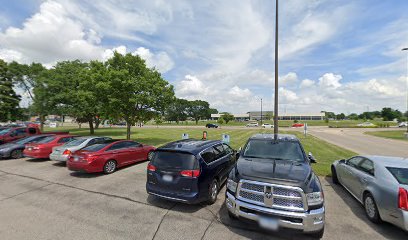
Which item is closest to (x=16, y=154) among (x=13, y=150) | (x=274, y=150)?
(x=13, y=150)

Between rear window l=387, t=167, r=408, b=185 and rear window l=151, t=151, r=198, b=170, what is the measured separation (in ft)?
14.3


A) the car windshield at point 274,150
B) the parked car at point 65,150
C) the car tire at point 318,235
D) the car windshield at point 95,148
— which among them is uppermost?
the car windshield at point 274,150

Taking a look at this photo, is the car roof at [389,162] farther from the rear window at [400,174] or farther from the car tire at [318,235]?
the car tire at [318,235]

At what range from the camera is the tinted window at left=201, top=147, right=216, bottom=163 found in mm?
5351

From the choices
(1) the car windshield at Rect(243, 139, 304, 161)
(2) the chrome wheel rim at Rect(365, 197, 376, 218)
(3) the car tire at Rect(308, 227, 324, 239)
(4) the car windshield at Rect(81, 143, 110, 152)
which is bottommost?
(3) the car tire at Rect(308, 227, 324, 239)

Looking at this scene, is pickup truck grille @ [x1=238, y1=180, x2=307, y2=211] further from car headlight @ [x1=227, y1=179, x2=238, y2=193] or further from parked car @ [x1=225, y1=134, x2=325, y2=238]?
car headlight @ [x1=227, y1=179, x2=238, y2=193]

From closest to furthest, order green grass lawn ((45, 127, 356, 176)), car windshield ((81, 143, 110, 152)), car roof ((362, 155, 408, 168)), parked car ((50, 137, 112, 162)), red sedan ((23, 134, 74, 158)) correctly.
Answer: car roof ((362, 155, 408, 168))
car windshield ((81, 143, 110, 152))
parked car ((50, 137, 112, 162))
green grass lawn ((45, 127, 356, 176))
red sedan ((23, 134, 74, 158))

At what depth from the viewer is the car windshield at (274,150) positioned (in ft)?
17.3

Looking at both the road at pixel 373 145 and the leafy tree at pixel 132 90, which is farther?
the leafy tree at pixel 132 90

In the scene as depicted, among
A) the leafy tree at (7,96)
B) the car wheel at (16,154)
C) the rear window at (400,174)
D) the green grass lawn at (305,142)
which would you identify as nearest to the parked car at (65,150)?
the car wheel at (16,154)

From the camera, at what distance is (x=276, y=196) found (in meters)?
3.68

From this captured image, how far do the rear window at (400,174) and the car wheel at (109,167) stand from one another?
30.0 ft

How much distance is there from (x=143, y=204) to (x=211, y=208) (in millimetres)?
A: 1841

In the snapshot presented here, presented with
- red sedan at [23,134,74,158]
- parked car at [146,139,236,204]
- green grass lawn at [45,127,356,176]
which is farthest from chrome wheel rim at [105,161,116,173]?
green grass lawn at [45,127,356,176]
